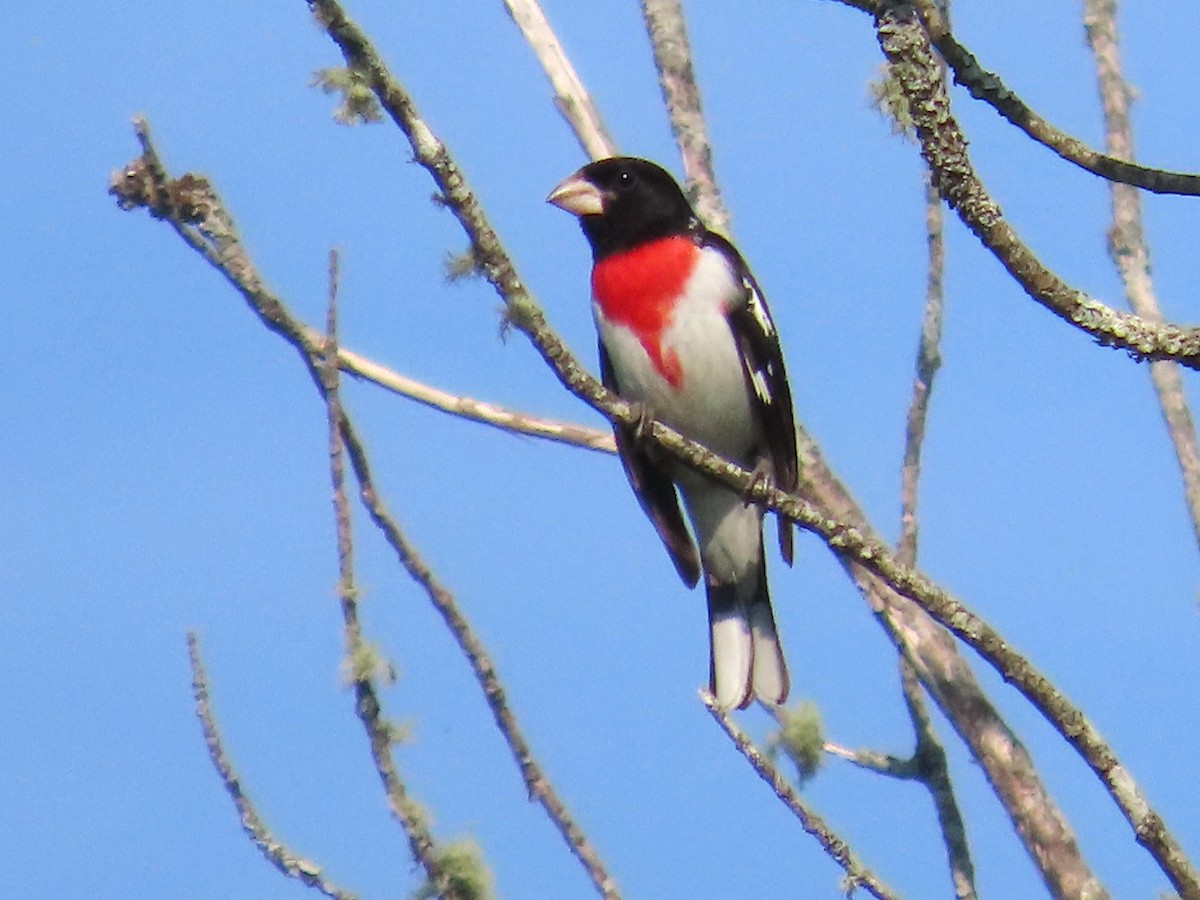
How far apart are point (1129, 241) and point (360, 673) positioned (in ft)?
11.1

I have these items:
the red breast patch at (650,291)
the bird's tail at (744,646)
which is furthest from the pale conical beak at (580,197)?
the bird's tail at (744,646)

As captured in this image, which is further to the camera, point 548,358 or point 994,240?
point 548,358

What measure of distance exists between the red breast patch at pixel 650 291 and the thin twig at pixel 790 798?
2.13 m

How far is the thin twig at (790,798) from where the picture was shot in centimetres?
388

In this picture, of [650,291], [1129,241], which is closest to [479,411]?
[650,291]

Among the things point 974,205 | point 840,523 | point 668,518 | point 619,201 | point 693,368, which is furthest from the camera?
point 668,518

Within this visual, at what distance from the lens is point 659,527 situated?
6559 mm

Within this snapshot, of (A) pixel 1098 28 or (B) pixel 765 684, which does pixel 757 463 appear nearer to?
(B) pixel 765 684

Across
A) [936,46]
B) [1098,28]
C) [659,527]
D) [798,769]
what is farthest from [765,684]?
[936,46]

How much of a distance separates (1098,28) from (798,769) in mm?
2858

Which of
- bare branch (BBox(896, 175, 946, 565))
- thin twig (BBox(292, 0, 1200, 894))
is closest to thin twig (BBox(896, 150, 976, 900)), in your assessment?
bare branch (BBox(896, 175, 946, 565))

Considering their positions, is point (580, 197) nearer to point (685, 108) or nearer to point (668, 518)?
point (685, 108)

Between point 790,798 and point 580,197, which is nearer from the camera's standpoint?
point 790,798

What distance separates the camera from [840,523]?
3852 mm
